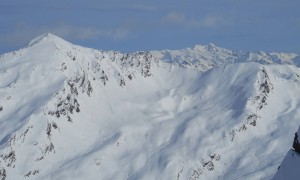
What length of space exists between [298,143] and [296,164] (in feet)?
12.7

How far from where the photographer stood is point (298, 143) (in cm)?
11300

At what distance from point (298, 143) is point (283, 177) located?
7573 millimetres

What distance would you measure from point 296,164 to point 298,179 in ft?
13.1

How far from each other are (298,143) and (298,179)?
696cm

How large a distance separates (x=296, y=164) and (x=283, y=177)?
14.4 feet

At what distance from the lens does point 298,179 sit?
109812 millimetres

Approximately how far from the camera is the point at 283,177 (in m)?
116

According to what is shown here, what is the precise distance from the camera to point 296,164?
113062 millimetres
